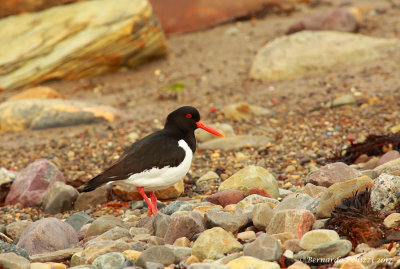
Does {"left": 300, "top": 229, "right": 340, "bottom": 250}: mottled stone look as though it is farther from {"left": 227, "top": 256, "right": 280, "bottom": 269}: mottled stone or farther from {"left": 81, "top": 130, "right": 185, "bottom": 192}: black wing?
{"left": 81, "top": 130, "right": 185, "bottom": 192}: black wing

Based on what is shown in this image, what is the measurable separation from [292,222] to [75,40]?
7.76m

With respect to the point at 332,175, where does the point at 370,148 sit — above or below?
below

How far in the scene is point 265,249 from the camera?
13.5 feet

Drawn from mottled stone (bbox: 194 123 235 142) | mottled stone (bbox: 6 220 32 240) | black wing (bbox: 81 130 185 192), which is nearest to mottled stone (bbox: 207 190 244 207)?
black wing (bbox: 81 130 185 192)

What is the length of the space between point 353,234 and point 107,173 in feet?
7.83

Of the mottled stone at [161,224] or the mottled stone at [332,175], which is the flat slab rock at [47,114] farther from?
the mottled stone at [161,224]

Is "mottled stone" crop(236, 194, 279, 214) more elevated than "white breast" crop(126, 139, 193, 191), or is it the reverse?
"white breast" crop(126, 139, 193, 191)

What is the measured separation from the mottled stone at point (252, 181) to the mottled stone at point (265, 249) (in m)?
1.69

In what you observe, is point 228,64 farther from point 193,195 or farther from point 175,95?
point 193,195

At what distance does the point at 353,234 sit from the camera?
4297 mm

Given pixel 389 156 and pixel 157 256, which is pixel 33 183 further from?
pixel 389 156

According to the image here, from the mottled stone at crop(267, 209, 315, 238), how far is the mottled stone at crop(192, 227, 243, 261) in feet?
1.14

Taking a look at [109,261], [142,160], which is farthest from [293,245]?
[142,160]

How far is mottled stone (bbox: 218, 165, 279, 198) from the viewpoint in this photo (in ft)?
19.4
